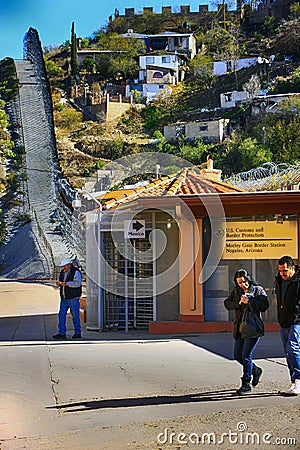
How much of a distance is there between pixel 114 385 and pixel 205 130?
7892 cm

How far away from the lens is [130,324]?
1550 centimetres

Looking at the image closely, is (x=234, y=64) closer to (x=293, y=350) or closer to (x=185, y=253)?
(x=185, y=253)

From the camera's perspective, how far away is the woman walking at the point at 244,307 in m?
8.66

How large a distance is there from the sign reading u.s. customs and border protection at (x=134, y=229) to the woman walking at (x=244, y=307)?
5.98 metres

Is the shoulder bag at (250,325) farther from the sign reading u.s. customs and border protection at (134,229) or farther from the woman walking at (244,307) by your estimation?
the sign reading u.s. customs and border protection at (134,229)

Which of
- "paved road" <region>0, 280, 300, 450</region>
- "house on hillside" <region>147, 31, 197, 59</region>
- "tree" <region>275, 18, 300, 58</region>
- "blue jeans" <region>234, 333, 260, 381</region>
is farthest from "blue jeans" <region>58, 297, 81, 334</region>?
"house on hillside" <region>147, 31, 197, 59</region>

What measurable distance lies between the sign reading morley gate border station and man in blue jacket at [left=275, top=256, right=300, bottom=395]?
5.96 meters

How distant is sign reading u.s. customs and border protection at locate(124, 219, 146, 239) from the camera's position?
1480 centimetres

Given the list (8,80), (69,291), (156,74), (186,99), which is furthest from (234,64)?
(69,291)

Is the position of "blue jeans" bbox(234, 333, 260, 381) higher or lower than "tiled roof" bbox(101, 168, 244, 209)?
lower

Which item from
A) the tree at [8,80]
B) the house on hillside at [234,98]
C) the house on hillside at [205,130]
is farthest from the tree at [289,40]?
the tree at [8,80]

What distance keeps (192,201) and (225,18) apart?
431 feet

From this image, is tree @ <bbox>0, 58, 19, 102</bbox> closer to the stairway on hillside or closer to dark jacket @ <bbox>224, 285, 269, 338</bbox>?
the stairway on hillside

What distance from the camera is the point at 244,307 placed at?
8750 mm
